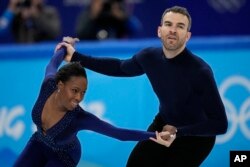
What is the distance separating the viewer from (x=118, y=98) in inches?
308

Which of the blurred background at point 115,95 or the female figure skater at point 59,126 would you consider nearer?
the female figure skater at point 59,126

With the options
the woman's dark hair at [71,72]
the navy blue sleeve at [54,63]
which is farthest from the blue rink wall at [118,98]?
the woman's dark hair at [71,72]

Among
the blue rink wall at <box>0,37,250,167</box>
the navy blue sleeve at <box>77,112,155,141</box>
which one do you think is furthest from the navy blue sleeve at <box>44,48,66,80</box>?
the blue rink wall at <box>0,37,250,167</box>

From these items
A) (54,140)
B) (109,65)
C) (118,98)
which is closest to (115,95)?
(118,98)

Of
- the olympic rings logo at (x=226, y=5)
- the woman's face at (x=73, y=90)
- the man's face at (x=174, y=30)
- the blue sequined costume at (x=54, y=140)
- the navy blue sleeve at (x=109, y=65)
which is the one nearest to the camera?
the woman's face at (x=73, y=90)

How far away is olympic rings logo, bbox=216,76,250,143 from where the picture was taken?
297 inches

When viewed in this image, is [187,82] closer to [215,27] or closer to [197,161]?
[197,161]

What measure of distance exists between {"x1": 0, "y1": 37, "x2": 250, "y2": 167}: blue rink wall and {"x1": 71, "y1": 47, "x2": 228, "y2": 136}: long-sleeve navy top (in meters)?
1.33

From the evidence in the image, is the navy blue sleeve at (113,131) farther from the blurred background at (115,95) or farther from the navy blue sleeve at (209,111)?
the blurred background at (115,95)

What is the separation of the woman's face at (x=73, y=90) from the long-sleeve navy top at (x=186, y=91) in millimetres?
688

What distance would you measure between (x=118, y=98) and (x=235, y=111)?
1.08 metres

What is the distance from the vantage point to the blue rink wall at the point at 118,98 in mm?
7598

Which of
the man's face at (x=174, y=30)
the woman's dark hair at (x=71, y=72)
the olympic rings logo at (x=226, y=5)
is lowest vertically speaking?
the woman's dark hair at (x=71, y=72)

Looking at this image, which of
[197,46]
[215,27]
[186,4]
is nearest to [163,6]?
[215,27]
